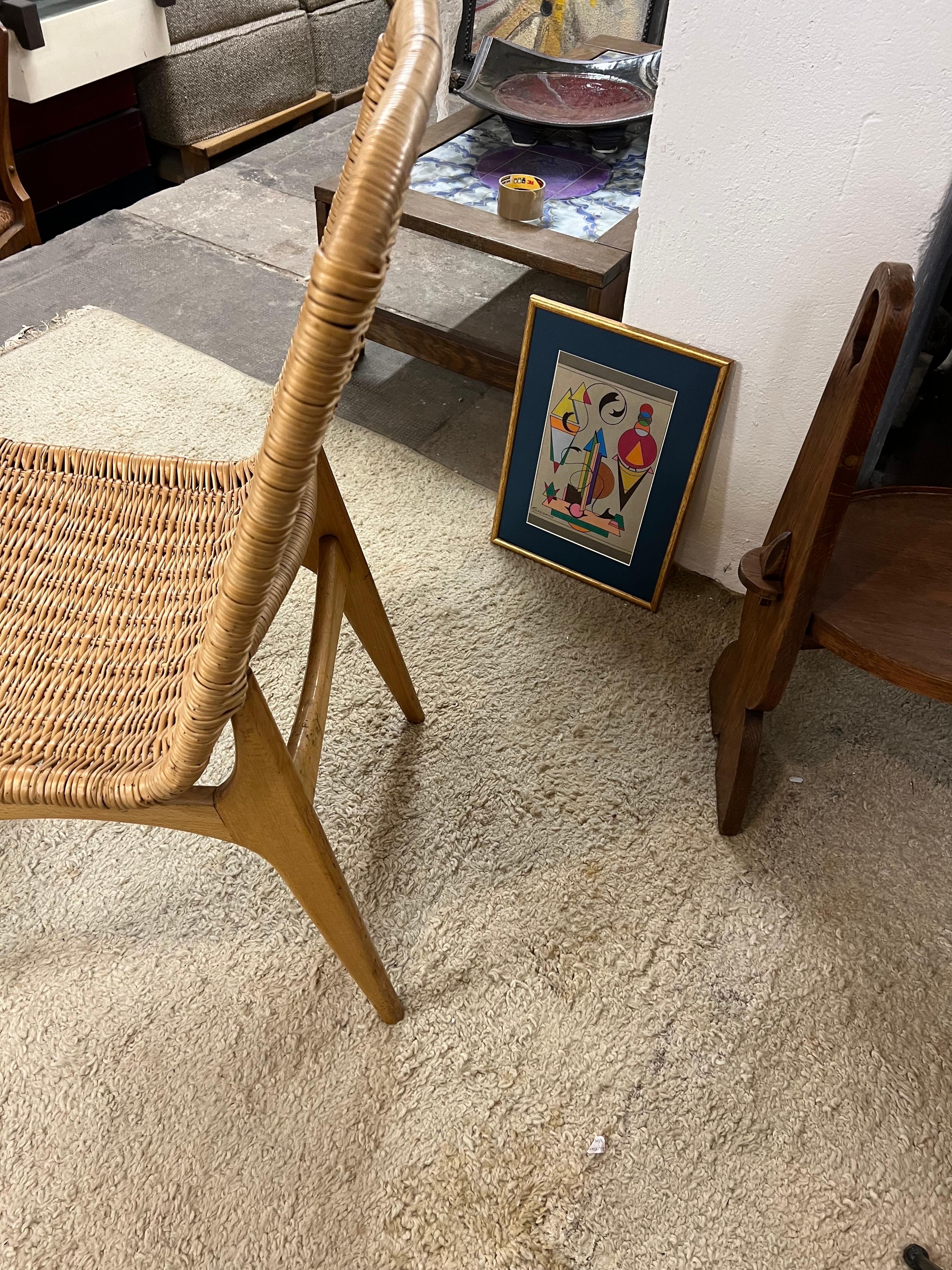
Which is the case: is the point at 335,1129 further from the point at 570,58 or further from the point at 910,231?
the point at 570,58

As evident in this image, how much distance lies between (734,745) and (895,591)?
0.28 meters

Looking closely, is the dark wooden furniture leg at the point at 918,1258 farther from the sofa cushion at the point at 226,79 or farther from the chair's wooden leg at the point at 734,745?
the sofa cushion at the point at 226,79

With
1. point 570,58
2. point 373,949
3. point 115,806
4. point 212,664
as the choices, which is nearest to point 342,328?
point 212,664

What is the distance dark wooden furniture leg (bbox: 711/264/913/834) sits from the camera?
0.82 metres

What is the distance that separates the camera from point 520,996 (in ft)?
3.43

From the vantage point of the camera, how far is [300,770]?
86 cm

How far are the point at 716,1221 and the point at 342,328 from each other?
90 cm

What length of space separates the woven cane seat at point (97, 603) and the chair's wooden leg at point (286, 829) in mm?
73

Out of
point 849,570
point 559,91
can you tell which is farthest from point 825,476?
point 559,91

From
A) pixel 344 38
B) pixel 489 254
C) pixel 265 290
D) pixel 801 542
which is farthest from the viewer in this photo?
pixel 344 38

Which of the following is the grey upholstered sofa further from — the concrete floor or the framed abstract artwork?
the framed abstract artwork

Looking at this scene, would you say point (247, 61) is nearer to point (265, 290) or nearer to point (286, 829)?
point (265, 290)

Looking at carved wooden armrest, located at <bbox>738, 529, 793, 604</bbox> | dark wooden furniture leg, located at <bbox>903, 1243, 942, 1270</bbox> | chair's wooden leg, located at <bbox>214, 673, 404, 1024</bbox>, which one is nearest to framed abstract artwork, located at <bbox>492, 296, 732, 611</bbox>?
carved wooden armrest, located at <bbox>738, 529, 793, 604</bbox>

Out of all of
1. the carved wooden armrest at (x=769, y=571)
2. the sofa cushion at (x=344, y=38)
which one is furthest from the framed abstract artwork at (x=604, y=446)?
the sofa cushion at (x=344, y=38)
